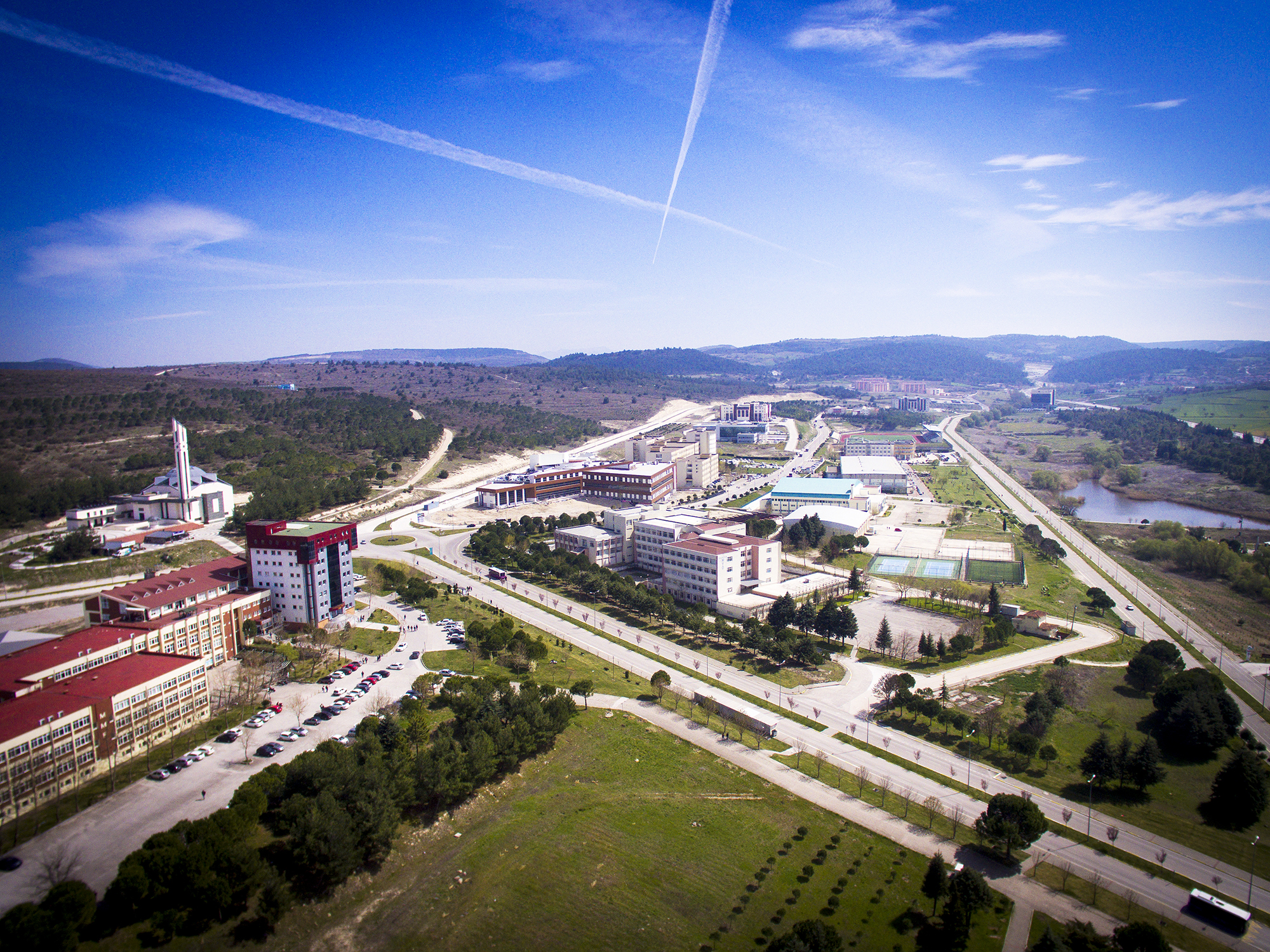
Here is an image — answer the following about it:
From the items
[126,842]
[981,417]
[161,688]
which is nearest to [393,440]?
[161,688]

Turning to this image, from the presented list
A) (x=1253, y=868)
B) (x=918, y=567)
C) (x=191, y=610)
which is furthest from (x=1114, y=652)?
(x=191, y=610)

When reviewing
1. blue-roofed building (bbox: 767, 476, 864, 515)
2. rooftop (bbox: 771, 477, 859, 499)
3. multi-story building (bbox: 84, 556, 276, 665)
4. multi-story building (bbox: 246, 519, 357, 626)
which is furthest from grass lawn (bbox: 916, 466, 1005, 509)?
multi-story building (bbox: 84, 556, 276, 665)

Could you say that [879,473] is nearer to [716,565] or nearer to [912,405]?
[716,565]

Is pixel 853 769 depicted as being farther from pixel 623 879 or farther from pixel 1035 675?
pixel 1035 675

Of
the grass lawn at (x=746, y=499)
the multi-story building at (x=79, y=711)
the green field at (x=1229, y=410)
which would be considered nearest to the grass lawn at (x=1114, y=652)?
the grass lawn at (x=746, y=499)

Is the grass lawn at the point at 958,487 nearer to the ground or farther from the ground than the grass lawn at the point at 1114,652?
farther from the ground

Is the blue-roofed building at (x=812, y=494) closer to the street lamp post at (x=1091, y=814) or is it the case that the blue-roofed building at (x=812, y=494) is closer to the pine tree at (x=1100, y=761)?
the pine tree at (x=1100, y=761)
